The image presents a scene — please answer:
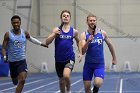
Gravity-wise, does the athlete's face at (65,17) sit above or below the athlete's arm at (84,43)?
above

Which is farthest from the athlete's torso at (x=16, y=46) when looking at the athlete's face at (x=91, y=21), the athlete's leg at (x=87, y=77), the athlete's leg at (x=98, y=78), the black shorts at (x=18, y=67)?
the athlete's leg at (x=98, y=78)

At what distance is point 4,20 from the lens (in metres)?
23.2

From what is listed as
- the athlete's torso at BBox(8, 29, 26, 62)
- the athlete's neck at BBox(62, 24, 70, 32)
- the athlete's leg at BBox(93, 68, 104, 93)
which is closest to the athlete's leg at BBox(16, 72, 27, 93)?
the athlete's torso at BBox(8, 29, 26, 62)

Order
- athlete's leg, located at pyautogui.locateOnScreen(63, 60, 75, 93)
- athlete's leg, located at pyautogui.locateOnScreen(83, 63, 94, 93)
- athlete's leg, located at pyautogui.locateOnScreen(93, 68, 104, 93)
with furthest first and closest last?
athlete's leg, located at pyautogui.locateOnScreen(63, 60, 75, 93) < athlete's leg, located at pyautogui.locateOnScreen(83, 63, 94, 93) < athlete's leg, located at pyautogui.locateOnScreen(93, 68, 104, 93)

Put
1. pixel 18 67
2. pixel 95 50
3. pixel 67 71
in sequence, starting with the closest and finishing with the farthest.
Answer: pixel 95 50 → pixel 67 71 → pixel 18 67

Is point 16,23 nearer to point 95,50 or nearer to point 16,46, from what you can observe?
point 16,46

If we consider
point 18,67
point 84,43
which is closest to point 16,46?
point 18,67

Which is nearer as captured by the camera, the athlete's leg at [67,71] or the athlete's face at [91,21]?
the athlete's face at [91,21]

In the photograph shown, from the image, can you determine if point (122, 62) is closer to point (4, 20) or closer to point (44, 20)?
point (44, 20)

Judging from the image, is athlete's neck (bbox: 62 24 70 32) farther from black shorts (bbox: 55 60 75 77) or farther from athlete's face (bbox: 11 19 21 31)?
athlete's face (bbox: 11 19 21 31)

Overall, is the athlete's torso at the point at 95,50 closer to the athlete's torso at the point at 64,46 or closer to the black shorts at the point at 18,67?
the athlete's torso at the point at 64,46

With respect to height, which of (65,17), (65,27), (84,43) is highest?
(65,17)

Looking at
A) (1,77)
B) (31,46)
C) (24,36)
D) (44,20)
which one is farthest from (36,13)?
(24,36)

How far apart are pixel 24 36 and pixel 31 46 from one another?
15.4m
